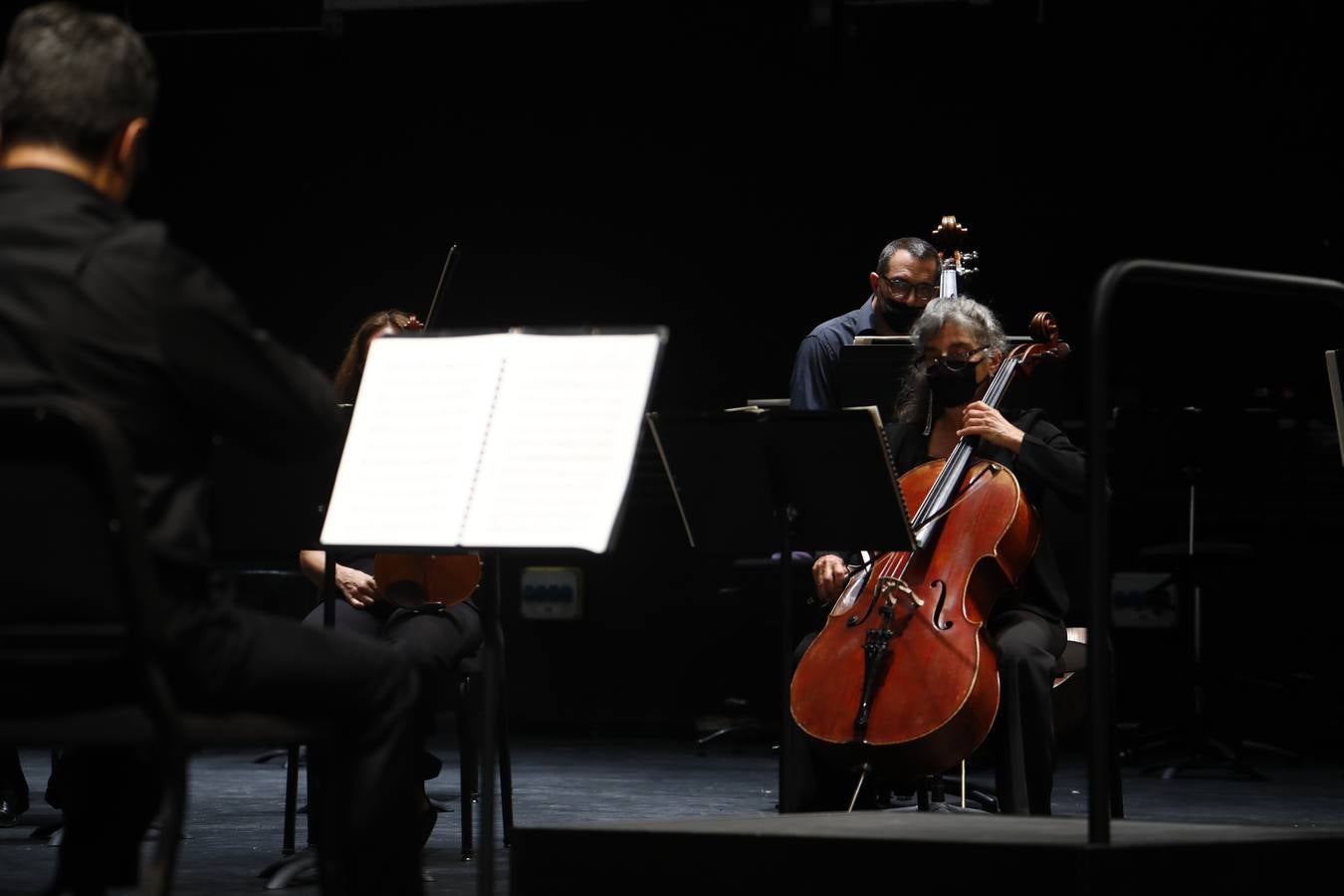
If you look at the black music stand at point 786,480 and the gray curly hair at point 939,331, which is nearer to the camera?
the black music stand at point 786,480

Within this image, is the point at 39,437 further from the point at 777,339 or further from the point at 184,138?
the point at 184,138

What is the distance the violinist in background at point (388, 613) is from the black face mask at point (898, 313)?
132 centimetres

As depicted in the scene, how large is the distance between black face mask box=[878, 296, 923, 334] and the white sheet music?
2.43m

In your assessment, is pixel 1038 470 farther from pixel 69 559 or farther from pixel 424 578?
pixel 69 559

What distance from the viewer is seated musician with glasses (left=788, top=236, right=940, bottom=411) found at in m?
4.59

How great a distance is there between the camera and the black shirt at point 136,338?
71.7 inches

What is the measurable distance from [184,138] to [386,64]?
38.0 inches

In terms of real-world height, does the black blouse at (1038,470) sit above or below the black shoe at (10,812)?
above

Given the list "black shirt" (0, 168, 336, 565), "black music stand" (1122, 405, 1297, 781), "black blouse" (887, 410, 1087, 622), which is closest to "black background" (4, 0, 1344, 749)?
"black music stand" (1122, 405, 1297, 781)

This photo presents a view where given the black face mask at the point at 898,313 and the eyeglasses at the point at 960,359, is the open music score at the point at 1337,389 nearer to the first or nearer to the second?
the eyeglasses at the point at 960,359

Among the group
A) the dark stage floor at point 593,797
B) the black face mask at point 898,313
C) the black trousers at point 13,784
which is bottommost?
the dark stage floor at point 593,797

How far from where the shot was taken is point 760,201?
742 centimetres

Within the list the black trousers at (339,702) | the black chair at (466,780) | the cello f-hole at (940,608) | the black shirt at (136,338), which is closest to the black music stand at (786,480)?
the cello f-hole at (940,608)

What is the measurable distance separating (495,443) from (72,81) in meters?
0.68
